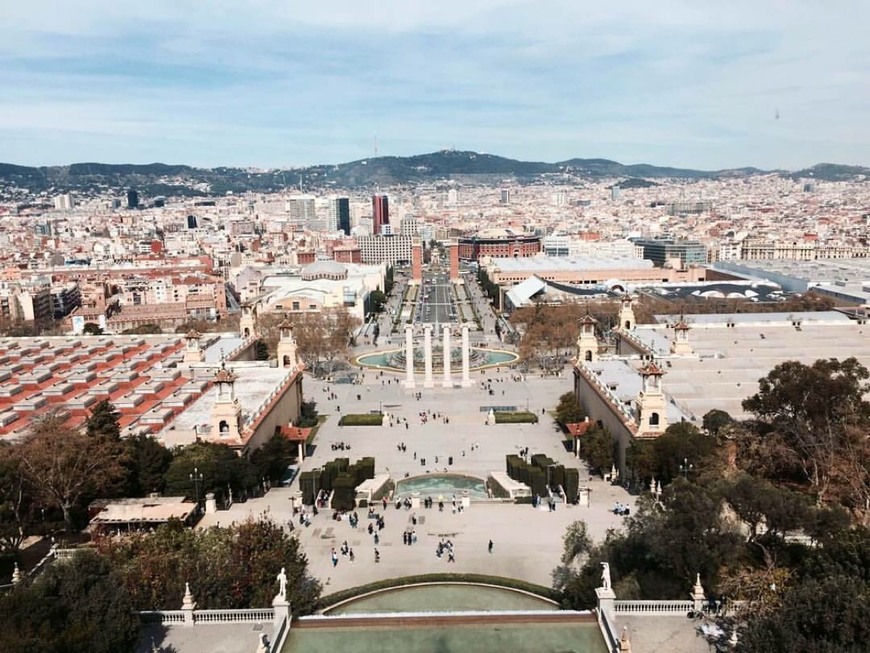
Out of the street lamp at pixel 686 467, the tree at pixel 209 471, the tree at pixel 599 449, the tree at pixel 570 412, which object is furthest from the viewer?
the tree at pixel 570 412

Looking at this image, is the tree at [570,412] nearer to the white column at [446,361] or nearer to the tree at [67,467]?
the white column at [446,361]

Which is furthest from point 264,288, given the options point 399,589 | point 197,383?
point 399,589

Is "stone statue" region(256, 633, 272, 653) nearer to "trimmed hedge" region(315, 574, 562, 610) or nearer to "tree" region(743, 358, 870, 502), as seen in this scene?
"trimmed hedge" region(315, 574, 562, 610)

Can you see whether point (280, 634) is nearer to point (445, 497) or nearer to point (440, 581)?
point (440, 581)

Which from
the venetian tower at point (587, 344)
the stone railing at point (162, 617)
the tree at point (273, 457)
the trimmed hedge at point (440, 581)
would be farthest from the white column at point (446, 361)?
the stone railing at point (162, 617)

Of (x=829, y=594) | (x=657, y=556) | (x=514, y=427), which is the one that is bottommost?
(x=514, y=427)

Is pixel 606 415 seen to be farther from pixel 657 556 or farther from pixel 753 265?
pixel 753 265
